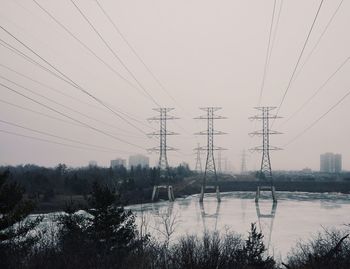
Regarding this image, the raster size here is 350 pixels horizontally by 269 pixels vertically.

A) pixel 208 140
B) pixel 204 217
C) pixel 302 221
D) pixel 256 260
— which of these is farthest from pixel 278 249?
pixel 208 140

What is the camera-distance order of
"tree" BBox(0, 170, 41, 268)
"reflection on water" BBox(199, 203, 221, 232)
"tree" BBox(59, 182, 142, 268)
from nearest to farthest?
"tree" BBox(0, 170, 41, 268), "tree" BBox(59, 182, 142, 268), "reflection on water" BBox(199, 203, 221, 232)

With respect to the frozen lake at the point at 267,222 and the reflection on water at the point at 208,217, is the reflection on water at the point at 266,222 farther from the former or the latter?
the reflection on water at the point at 208,217

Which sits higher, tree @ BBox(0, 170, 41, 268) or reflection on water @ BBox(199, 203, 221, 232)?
tree @ BBox(0, 170, 41, 268)

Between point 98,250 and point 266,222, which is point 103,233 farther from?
point 266,222

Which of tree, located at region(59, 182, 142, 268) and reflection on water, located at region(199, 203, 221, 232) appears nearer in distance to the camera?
tree, located at region(59, 182, 142, 268)

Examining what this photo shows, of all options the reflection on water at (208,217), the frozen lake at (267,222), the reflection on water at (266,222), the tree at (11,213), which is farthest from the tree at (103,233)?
the reflection on water at (208,217)

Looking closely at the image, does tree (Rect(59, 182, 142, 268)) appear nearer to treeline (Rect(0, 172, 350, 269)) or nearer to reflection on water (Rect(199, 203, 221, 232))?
treeline (Rect(0, 172, 350, 269))

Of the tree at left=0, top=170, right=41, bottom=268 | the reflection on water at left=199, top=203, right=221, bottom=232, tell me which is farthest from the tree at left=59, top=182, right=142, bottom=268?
the reflection on water at left=199, top=203, right=221, bottom=232

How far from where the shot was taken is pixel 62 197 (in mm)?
64875

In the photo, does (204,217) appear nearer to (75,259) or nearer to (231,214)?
(231,214)

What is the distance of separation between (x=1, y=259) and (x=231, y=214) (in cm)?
3753

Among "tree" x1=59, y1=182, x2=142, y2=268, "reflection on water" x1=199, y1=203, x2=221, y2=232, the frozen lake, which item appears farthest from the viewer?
"reflection on water" x1=199, y1=203, x2=221, y2=232

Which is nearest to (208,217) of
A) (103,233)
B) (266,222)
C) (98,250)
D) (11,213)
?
(266,222)

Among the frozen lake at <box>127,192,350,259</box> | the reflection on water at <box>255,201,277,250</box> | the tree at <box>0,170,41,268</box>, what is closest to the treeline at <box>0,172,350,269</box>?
the tree at <box>0,170,41,268</box>
